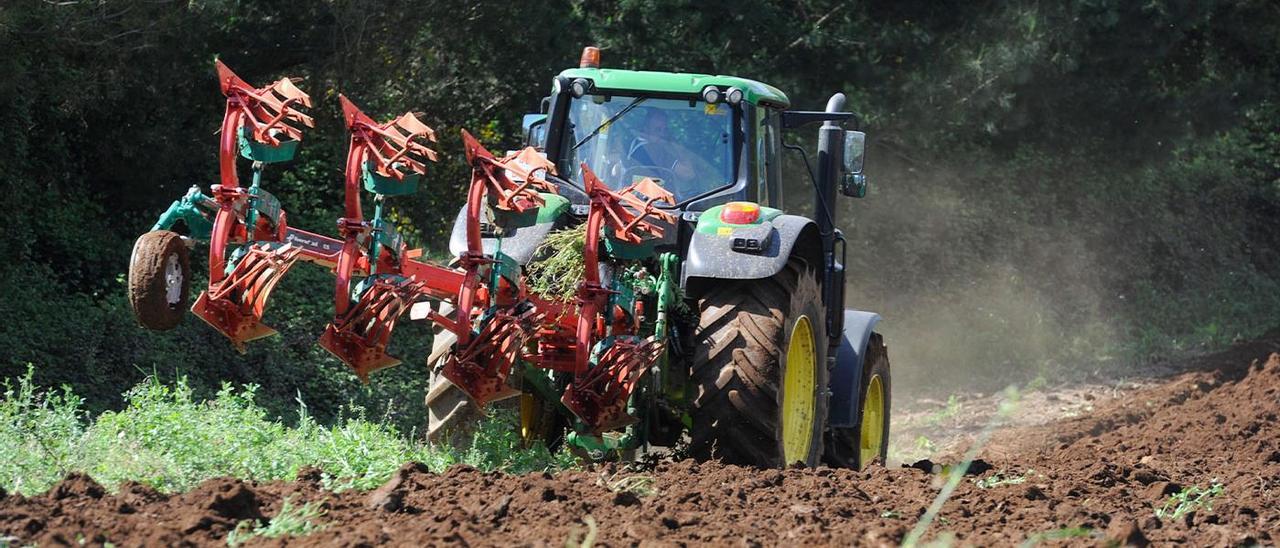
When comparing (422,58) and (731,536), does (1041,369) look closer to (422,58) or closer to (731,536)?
(422,58)

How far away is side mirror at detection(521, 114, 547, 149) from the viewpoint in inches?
337

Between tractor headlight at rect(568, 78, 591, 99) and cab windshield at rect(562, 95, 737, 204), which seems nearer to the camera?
cab windshield at rect(562, 95, 737, 204)

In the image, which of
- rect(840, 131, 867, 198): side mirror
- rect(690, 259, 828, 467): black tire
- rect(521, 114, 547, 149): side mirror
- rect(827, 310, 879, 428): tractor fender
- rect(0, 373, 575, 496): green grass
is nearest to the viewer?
rect(0, 373, 575, 496): green grass

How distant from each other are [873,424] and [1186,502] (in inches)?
142

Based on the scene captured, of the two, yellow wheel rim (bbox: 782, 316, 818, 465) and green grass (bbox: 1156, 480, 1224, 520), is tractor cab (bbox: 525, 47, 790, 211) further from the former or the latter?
green grass (bbox: 1156, 480, 1224, 520)

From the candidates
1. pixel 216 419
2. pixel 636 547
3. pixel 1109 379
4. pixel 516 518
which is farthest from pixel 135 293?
pixel 1109 379

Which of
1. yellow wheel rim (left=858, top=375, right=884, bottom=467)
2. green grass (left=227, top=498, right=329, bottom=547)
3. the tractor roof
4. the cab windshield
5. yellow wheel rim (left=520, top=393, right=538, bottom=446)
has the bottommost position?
yellow wheel rim (left=858, top=375, right=884, bottom=467)

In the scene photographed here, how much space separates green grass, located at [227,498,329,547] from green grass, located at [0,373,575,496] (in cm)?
72

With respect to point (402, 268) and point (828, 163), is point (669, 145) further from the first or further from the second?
point (402, 268)

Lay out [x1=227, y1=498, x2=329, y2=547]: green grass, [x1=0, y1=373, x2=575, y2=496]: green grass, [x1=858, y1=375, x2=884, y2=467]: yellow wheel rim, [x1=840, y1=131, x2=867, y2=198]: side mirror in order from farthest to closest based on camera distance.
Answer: [x1=858, y1=375, x2=884, y2=467]: yellow wheel rim, [x1=840, y1=131, x2=867, y2=198]: side mirror, [x1=0, y1=373, x2=575, y2=496]: green grass, [x1=227, y1=498, x2=329, y2=547]: green grass

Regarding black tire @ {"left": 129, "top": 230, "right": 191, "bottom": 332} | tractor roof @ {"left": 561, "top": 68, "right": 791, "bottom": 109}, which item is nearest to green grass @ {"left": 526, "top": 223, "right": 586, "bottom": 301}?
tractor roof @ {"left": 561, "top": 68, "right": 791, "bottom": 109}

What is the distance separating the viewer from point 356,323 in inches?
248

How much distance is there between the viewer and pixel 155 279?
20.1 ft

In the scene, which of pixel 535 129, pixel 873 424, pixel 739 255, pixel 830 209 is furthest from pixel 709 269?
pixel 873 424
